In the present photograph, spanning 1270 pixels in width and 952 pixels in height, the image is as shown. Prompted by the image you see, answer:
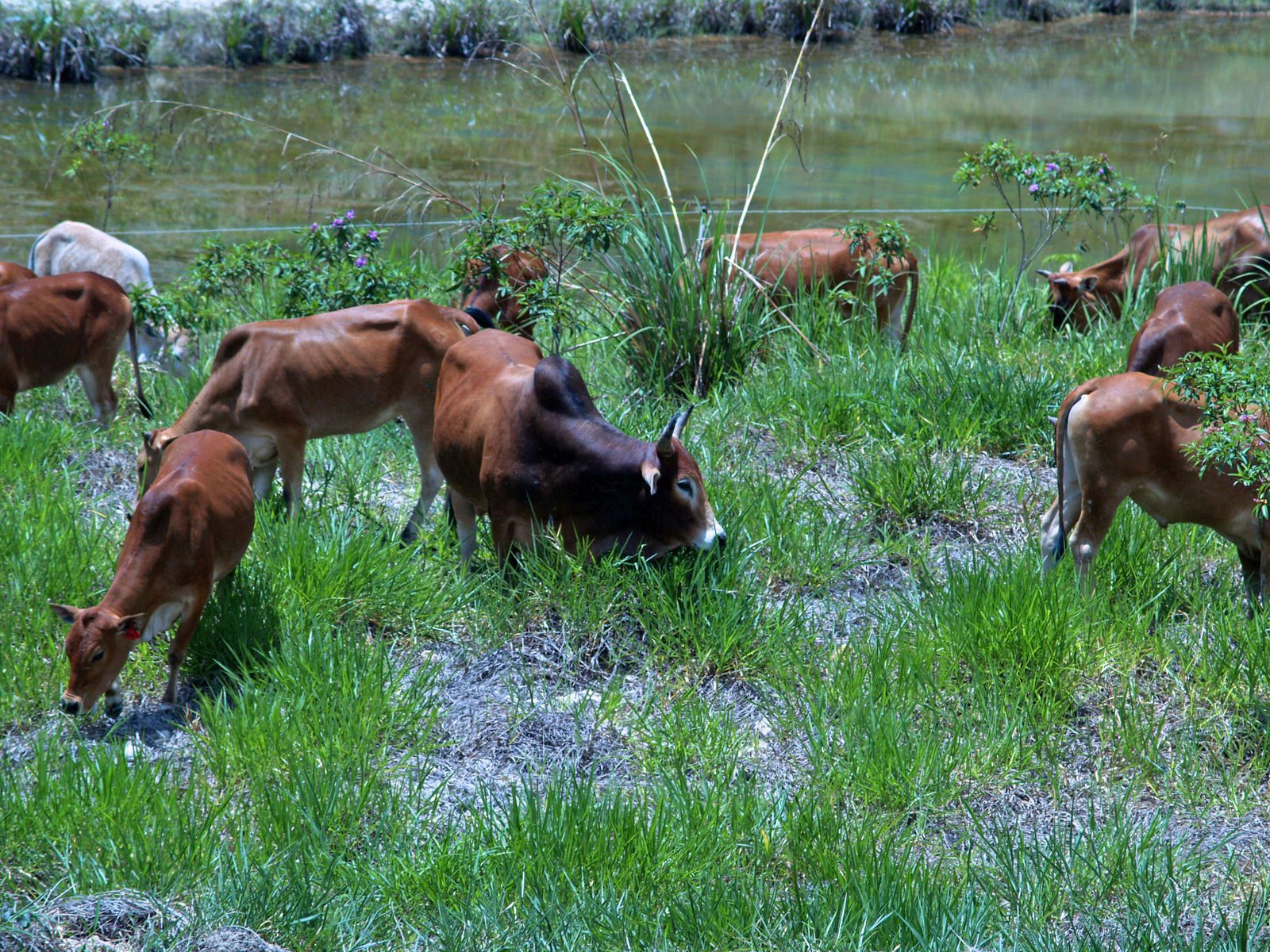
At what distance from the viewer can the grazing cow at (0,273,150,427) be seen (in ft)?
21.3

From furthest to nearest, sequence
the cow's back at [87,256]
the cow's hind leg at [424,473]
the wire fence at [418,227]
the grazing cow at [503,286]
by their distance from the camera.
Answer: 1. the wire fence at [418,227]
2. the cow's back at [87,256]
3. the grazing cow at [503,286]
4. the cow's hind leg at [424,473]

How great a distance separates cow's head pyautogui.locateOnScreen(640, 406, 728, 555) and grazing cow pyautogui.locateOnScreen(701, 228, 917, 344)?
9.97ft

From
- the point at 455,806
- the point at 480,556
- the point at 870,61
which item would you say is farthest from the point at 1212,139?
the point at 455,806

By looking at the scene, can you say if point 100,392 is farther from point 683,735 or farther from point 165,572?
point 683,735

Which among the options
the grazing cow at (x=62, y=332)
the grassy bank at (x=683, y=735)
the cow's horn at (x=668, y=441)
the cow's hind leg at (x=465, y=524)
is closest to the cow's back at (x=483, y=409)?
the cow's hind leg at (x=465, y=524)

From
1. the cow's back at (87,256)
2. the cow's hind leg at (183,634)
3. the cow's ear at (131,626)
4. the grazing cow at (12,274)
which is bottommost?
the cow's hind leg at (183,634)

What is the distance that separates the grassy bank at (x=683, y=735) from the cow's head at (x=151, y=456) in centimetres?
33

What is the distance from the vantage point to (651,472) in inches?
179

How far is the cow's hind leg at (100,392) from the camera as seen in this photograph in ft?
22.5

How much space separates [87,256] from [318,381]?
379 cm

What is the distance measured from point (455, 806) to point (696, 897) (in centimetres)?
92

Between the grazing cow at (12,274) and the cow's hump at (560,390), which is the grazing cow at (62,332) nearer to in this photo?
the grazing cow at (12,274)

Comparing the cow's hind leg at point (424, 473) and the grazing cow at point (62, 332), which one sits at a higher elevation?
the grazing cow at point (62, 332)

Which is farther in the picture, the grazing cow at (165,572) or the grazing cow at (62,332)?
the grazing cow at (62,332)
